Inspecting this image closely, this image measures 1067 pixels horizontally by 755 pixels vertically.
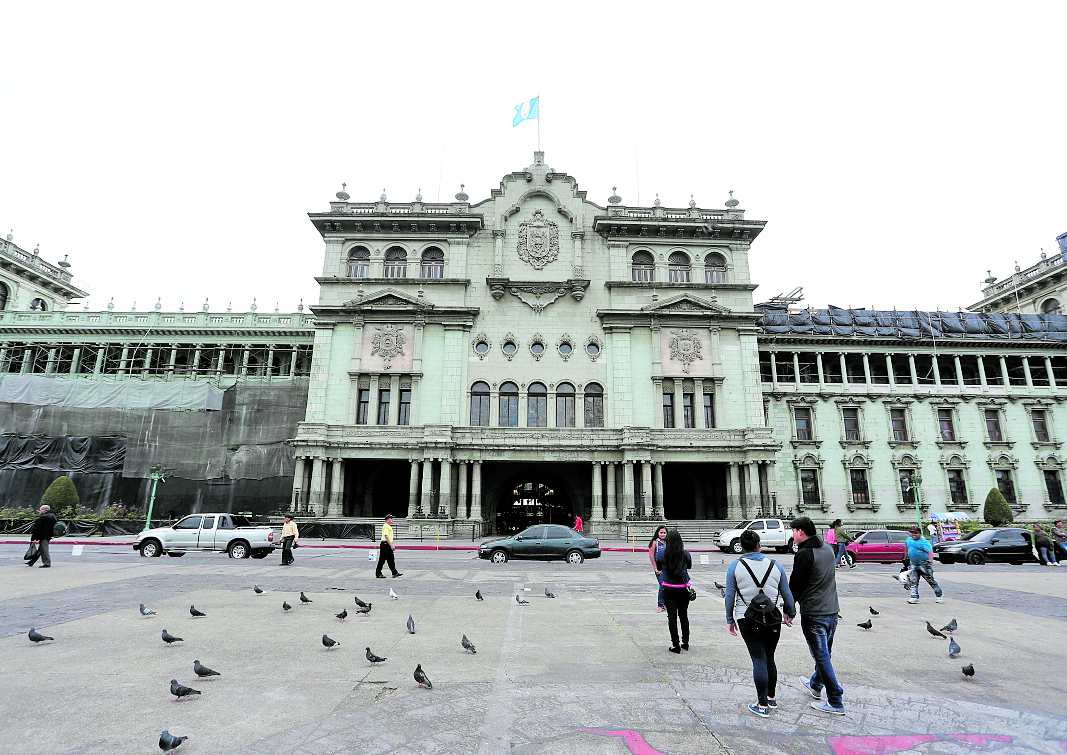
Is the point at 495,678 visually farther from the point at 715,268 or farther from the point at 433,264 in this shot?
the point at 715,268

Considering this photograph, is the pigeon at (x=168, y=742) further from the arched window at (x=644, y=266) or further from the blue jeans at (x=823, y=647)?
the arched window at (x=644, y=266)

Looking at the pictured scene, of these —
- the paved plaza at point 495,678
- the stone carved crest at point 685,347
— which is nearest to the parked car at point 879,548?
the paved plaza at point 495,678

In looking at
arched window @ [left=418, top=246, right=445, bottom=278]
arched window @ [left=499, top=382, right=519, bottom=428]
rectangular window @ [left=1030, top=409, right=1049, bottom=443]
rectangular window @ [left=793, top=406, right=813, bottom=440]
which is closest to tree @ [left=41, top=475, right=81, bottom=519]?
arched window @ [left=418, top=246, right=445, bottom=278]

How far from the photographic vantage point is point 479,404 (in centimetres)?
3769

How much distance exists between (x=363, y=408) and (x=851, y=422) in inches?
1366

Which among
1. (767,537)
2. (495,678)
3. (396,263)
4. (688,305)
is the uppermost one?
(396,263)

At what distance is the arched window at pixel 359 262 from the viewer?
39812 millimetres

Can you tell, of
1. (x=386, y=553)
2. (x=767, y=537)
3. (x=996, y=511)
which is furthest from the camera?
(x=996, y=511)

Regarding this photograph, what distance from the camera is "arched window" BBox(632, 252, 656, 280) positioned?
40125 mm

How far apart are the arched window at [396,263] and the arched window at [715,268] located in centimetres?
2111

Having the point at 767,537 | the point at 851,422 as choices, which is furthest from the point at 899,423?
the point at 767,537

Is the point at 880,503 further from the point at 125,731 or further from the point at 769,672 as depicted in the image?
the point at 125,731

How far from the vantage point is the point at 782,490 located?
39.9 m

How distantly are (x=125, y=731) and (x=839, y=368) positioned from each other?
4723cm
